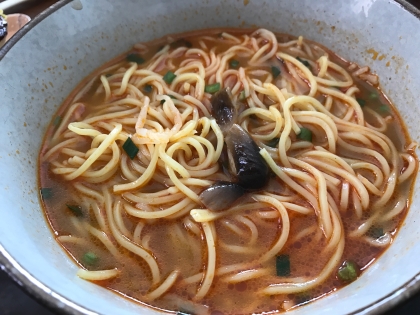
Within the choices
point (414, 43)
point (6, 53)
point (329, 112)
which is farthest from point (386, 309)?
point (6, 53)

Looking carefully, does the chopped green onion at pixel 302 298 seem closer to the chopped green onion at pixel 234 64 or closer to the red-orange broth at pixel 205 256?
the red-orange broth at pixel 205 256

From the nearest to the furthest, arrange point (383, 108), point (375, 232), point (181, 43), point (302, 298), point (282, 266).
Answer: point (302, 298) < point (282, 266) < point (375, 232) < point (383, 108) < point (181, 43)

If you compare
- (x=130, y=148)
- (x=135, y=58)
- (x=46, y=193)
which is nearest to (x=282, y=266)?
(x=130, y=148)

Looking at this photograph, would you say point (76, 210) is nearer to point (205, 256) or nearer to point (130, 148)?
point (130, 148)

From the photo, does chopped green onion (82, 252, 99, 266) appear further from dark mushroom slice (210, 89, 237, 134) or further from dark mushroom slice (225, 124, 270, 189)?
dark mushroom slice (210, 89, 237, 134)

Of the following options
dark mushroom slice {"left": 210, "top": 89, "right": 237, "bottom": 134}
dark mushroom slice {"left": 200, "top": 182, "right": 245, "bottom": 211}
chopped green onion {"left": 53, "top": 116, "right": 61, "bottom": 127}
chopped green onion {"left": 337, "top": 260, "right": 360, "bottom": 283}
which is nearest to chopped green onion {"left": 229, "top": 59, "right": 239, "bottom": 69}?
dark mushroom slice {"left": 210, "top": 89, "right": 237, "bottom": 134}

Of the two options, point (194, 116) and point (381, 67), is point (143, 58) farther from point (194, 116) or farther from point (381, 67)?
point (381, 67)
